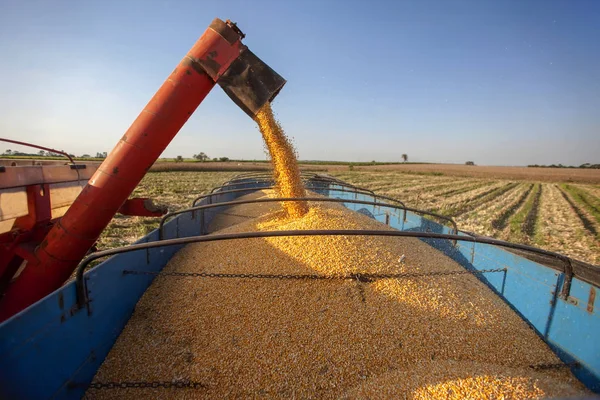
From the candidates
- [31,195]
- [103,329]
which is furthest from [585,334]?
[31,195]

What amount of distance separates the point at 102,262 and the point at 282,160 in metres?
3.16

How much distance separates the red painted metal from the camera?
223 cm

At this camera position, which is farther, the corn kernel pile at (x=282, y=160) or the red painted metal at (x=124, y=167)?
the corn kernel pile at (x=282, y=160)

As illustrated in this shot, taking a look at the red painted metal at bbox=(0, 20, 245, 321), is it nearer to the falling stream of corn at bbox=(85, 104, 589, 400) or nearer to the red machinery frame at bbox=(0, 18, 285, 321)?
the red machinery frame at bbox=(0, 18, 285, 321)

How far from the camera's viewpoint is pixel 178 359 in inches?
93.8

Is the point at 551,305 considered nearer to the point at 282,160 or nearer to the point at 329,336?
the point at 329,336

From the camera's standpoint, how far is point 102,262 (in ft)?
7.84

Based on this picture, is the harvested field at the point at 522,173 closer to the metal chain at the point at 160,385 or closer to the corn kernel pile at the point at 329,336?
the corn kernel pile at the point at 329,336

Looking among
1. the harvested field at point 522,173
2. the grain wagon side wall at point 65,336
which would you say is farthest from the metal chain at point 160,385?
the harvested field at point 522,173

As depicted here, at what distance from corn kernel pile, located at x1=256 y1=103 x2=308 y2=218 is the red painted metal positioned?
7.17ft

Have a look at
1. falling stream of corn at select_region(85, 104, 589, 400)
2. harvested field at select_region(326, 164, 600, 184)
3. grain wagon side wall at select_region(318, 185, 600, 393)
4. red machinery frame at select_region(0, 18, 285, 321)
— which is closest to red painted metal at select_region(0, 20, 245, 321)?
red machinery frame at select_region(0, 18, 285, 321)

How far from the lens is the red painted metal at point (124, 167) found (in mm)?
2227

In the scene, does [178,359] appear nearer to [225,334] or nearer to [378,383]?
[225,334]

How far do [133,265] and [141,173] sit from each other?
Result: 118cm
